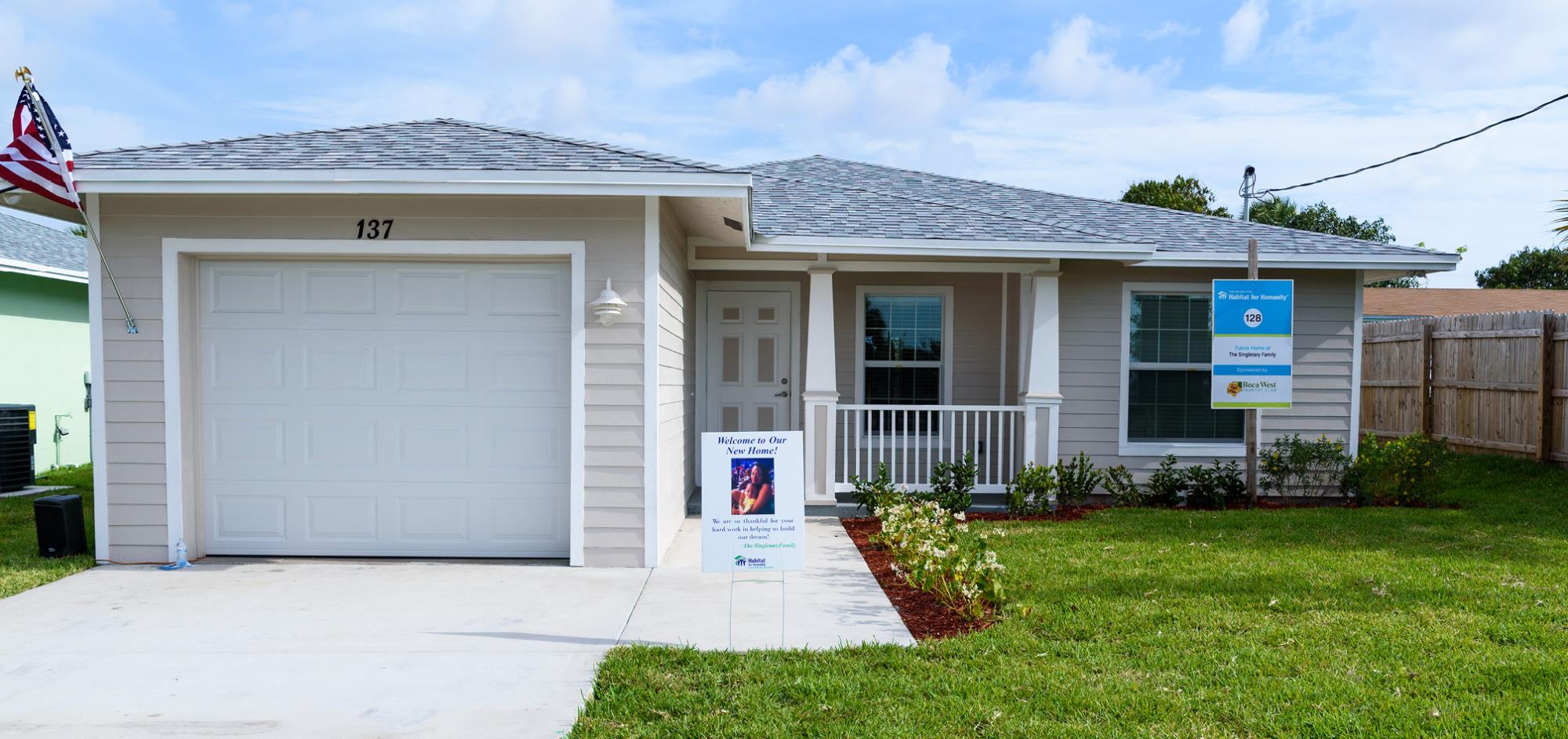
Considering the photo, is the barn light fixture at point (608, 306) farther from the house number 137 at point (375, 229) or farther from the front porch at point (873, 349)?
the front porch at point (873, 349)

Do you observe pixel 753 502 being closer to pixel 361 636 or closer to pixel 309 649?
pixel 361 636

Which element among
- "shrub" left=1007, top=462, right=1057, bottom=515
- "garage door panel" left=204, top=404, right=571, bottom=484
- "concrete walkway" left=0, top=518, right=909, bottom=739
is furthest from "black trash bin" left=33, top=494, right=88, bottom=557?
"shrub" left=1007, top=462, right=1057, bottom=515

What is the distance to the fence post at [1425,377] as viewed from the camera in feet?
45.4

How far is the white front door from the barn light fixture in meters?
3.67

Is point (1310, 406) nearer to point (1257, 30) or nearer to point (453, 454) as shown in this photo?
point (1257, 30)

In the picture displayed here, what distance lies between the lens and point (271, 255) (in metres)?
6.66

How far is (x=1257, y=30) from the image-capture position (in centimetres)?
1399

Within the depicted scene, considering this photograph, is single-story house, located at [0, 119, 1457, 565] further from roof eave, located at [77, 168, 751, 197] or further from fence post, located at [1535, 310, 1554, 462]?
fence post, located at [1535, 310, 1554, 462]

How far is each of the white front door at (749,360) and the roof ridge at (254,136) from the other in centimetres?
362

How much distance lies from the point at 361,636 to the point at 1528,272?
4487 centimetres

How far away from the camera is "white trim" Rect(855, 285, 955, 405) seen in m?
10.1

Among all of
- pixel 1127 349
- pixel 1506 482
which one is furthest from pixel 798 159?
pixel 1506 482

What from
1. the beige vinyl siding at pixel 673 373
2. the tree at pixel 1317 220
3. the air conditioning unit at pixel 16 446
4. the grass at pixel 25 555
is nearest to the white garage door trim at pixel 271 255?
the beige vinyl siding at pixel 673 373

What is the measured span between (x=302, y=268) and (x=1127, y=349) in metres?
7.31
